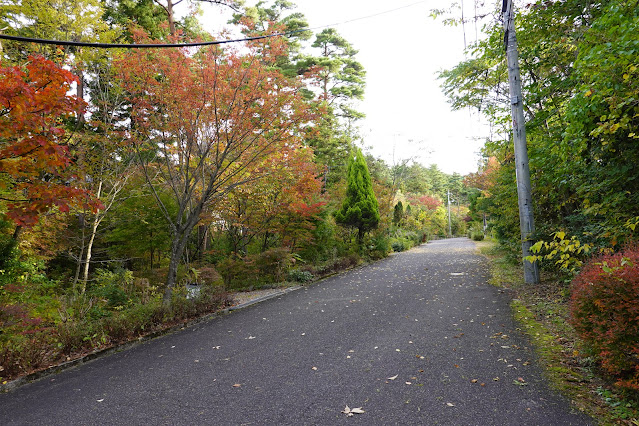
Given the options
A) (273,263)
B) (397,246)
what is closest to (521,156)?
(273,263)

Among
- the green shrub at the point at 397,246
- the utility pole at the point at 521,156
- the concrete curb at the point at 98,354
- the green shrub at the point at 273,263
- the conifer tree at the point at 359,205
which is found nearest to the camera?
the concrete curb at the point at 98,354

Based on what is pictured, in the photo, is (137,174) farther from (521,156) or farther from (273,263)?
(521,156)

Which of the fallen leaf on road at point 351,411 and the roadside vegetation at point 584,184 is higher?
the roadside vegetation at point 584,184

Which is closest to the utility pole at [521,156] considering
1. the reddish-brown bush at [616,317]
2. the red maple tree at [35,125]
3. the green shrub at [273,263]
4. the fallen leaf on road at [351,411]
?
the reddish-brown bush at [616,317]

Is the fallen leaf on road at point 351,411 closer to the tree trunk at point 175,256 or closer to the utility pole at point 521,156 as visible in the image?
the tree trunk at point 175,256

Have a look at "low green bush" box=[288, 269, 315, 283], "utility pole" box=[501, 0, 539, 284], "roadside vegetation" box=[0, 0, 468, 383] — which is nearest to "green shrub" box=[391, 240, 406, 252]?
"roadside vegetation" box=[0, 0, 468, 383]

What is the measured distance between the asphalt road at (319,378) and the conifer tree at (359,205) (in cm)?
884

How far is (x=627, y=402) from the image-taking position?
250 centimetres

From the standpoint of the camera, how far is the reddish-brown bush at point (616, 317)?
247cm

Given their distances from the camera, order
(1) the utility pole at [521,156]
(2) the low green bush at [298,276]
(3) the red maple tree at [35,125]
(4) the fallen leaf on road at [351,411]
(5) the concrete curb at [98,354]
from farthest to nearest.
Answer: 1. (2) the low green bush at [298,276]
2. (1) the utility pole at [521,156]
3. (5) the concrete curb at [98,354]
4. (3) the red maple tree at [35,125]
5. (4) the fallen leaf on road at [351,411]

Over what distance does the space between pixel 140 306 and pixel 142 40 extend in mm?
4700

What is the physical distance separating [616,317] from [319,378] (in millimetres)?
2586

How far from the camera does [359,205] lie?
14695 mm

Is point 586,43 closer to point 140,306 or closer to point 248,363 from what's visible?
point 248,363
